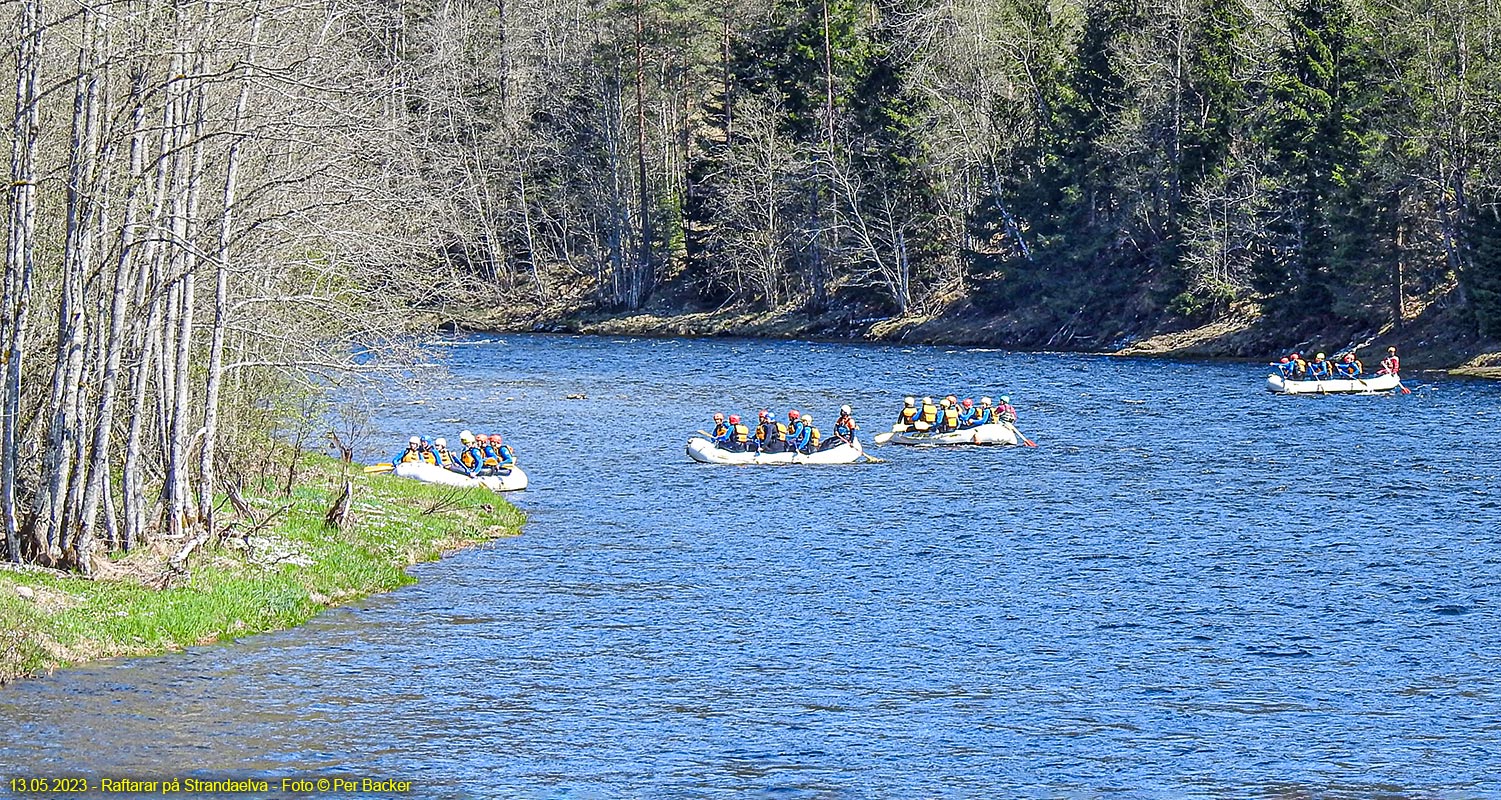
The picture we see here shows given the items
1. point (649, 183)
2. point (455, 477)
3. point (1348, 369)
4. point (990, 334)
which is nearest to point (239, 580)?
point (455, 477)

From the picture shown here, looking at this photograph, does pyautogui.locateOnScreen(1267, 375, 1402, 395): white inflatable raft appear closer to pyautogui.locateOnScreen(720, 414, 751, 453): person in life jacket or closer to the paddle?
the paddle

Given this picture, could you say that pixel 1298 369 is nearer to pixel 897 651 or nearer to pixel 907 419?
pixel 907 419

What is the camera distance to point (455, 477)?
33.2 meters

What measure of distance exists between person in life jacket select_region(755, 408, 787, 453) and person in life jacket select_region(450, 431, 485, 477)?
7920 millimetres

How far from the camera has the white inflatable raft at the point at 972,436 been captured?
43062mm

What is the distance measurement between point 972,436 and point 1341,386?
16344 millimetres

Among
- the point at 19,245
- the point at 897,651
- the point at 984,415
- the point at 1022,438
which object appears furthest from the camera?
the point at 984,415

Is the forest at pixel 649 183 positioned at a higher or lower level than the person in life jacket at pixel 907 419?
higher

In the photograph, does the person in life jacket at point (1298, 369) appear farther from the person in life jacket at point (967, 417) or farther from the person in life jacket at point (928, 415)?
the person in life jacket at point (928, 415)

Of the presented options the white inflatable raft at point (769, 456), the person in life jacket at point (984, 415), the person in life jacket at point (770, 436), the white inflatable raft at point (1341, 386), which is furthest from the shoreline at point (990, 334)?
the person in life jacket at point (984, 415)

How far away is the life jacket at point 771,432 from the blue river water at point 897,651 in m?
1.62

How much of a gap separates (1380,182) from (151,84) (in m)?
50.7

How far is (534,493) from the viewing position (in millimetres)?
34125

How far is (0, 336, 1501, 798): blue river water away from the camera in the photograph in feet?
51.7
